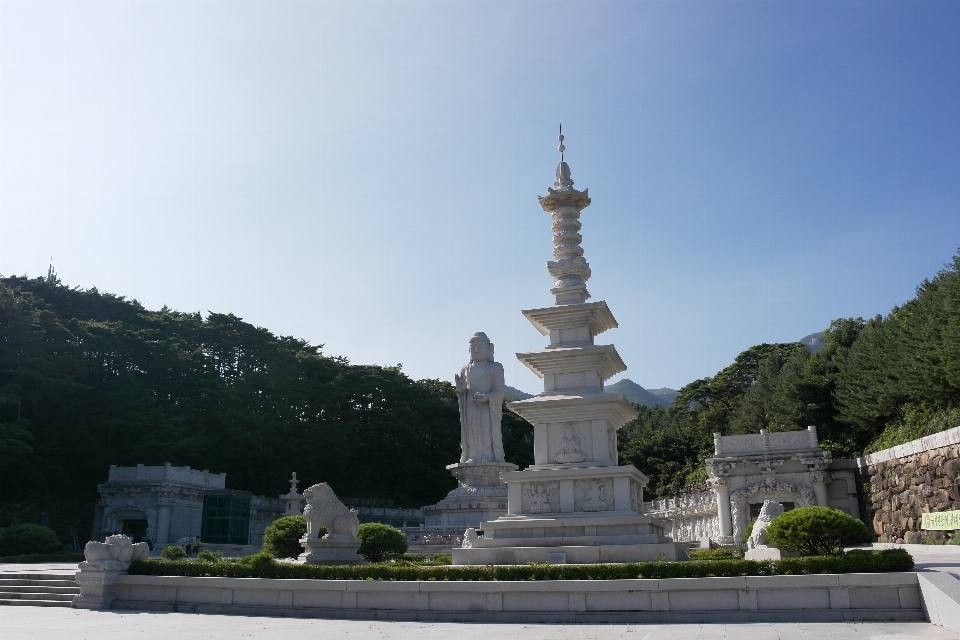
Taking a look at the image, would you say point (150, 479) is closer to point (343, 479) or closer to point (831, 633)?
point (343, 479)

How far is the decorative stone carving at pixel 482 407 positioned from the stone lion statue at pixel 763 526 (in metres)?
10.7

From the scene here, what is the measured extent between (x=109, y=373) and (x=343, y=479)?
13166 millimetres

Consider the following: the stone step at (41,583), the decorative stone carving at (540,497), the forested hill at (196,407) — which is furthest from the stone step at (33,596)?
the forested hill at (196,407)

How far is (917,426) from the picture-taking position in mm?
24766

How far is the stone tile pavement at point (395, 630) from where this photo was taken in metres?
8.30

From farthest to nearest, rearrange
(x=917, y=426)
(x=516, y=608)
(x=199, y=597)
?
(x=917, y=426) < (x=199, y=597) < (x=516, y=608)

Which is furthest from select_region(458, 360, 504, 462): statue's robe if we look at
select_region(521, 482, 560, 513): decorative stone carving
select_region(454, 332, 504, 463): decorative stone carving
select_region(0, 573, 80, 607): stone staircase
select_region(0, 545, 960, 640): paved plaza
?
select_region(0, 545, 960, 640): paved plaza

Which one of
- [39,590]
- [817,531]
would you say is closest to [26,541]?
[39,590]

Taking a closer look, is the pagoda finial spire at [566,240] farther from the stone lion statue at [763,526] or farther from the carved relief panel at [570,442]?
the stone lion statue at [763,526]

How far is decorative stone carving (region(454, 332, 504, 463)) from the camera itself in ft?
82.3

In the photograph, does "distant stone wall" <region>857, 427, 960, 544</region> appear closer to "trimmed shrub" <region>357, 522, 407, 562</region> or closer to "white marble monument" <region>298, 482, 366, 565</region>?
"trimmed shrub" <region>357, 522, 407, 562</region>

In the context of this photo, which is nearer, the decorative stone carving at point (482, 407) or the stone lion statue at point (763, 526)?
the stone lion statue at point (763, 526)

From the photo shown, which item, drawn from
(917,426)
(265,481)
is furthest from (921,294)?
(265,481)

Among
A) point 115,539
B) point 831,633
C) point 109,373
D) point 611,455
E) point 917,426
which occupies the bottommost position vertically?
point 831,633
